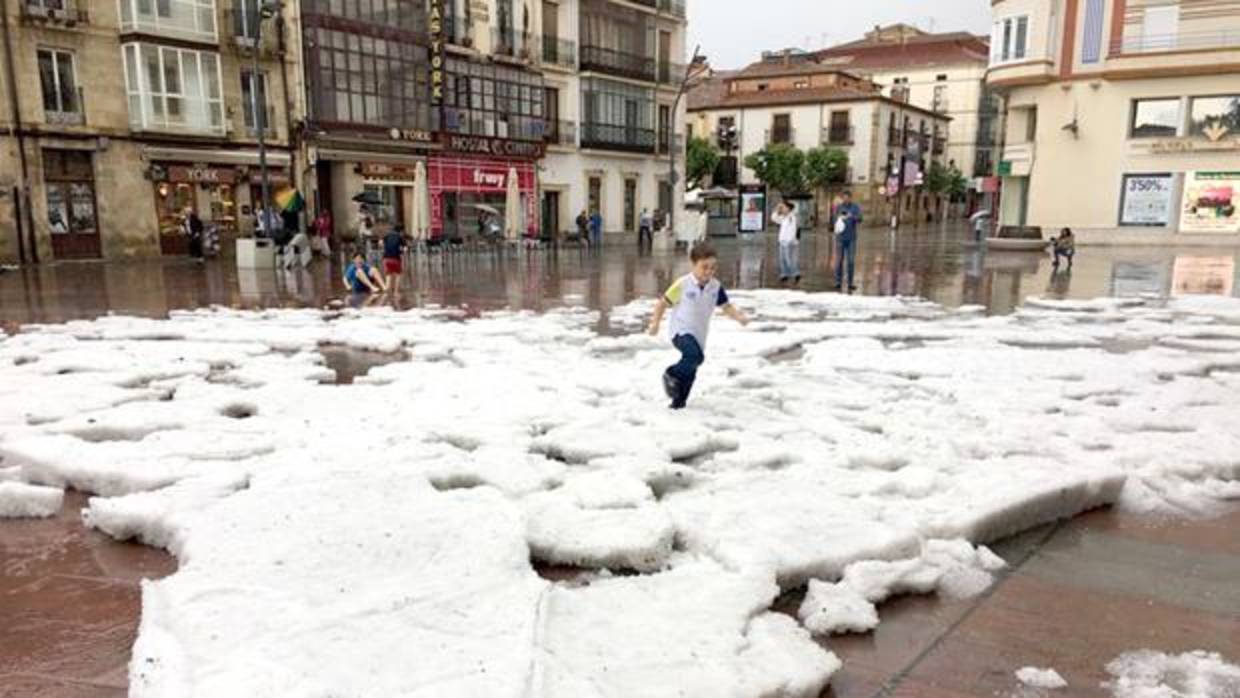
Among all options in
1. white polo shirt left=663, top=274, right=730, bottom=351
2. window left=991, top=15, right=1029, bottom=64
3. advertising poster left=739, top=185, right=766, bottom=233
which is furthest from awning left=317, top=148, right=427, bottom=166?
white polo shirt left=663, top=274, right=730, bottom=351

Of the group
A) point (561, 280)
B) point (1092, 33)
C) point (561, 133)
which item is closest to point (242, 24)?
point (561, 133)

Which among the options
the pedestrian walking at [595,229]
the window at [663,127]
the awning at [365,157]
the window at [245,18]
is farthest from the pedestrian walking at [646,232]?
the window at [245,18]

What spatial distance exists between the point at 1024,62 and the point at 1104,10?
9.57ft

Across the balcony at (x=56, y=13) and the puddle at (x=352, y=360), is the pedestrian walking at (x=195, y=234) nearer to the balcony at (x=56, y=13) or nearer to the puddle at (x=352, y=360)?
the balcony at (x=56, y=13)

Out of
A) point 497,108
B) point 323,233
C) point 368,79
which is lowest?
point 323,233

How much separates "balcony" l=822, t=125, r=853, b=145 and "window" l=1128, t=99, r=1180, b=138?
84.7ft

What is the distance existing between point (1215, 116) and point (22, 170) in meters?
37.4

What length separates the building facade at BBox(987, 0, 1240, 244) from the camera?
29.5 m

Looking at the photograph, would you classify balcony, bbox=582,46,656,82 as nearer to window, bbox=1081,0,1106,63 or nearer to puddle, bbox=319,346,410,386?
window, bbox=1081,0,1106,63

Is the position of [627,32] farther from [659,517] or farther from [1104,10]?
[659,517]

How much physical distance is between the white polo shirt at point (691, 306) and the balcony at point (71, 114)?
23.8m

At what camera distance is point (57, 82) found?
23125 mm

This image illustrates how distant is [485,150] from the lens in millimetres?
32562

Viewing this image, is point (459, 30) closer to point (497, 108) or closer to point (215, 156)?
point (497, 108)
